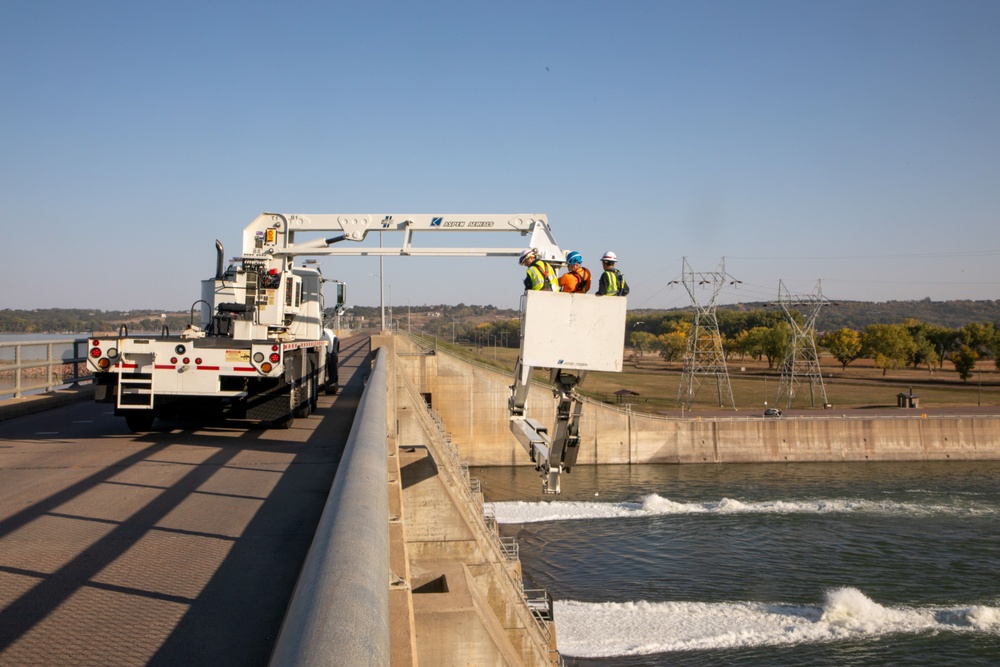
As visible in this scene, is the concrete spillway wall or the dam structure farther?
the concrete spillway wall

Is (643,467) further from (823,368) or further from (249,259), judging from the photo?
(823,368)

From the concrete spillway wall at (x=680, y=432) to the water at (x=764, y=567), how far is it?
5.25 meters

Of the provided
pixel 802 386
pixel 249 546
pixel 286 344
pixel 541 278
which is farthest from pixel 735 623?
pixel 802 386

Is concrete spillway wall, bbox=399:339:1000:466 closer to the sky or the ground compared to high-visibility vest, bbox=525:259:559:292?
closer to the ground

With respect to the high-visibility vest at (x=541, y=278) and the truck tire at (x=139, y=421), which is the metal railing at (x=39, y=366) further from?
the high-visibility vest at (x=541, y=278)

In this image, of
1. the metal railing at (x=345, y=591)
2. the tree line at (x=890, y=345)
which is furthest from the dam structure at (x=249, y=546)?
the tree line at (x=890, y=345)

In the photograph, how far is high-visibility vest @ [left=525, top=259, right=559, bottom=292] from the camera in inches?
365

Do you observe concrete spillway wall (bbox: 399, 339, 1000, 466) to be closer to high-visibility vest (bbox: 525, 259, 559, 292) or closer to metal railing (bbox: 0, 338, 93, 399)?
metal railing (bbox: 0, 338, 93, 399)

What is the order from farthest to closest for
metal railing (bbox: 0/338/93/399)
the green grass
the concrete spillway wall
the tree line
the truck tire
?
the tree line
the green grass
the concrete spillway wall
metal railing (bbox: 0/338/93/399)
the truck tire

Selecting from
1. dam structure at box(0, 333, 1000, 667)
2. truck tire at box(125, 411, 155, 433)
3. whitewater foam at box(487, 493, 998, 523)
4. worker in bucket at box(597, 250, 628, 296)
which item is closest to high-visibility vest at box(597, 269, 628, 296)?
worker in bucket at box(597, 250, 628, 296)

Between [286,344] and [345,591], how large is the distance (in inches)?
459

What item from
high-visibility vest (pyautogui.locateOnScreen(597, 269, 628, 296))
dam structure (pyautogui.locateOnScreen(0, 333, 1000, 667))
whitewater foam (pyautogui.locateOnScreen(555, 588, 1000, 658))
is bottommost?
whitewater foam (pyautogui.locateOnScreen(555, 588, 1000, 658))

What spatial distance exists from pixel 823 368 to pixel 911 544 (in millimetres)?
90033

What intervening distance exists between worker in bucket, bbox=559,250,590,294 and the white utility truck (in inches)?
17.8
